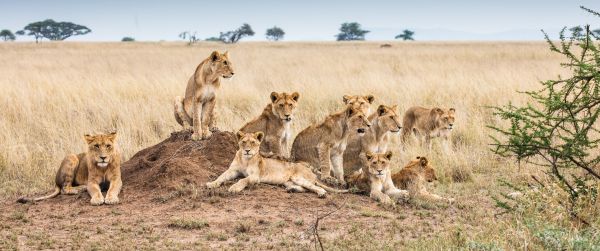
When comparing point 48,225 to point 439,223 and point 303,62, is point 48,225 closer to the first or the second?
point 439,223

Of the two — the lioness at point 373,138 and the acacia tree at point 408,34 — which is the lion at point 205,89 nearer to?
the lioness at point 373,138

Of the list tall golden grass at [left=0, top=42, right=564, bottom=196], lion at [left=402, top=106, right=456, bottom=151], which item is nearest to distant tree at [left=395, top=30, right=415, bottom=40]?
tall golden grass at [left=0, top=42, right=564, bottom=196]

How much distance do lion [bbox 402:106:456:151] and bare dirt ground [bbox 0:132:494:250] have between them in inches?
108

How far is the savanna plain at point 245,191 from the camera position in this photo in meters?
7.16

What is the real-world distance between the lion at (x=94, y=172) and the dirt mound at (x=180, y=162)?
0.36m

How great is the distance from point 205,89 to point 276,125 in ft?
3.44

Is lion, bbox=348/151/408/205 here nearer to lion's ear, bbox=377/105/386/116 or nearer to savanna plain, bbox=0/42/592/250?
savanna plain, bbox=0/42/592/250

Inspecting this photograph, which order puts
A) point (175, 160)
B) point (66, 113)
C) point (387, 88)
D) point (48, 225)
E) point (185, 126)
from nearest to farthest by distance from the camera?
point (48, 225) < point (175, 160) < point (185, 126) < point (66, 113) < point (387, 88)

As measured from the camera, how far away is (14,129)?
13.2m

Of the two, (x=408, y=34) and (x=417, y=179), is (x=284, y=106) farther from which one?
(x=408, y=34)

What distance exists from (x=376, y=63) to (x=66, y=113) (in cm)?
1324

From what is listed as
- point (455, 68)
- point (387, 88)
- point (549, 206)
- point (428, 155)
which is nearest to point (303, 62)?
point (455, 68)

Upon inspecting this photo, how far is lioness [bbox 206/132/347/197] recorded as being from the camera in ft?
28.3

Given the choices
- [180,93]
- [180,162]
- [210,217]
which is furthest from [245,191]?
[180,93]
